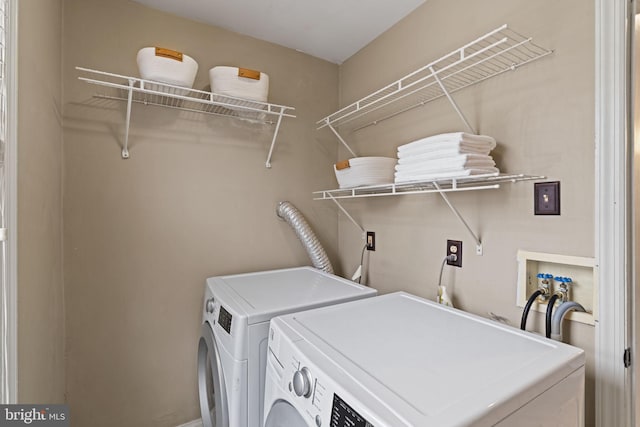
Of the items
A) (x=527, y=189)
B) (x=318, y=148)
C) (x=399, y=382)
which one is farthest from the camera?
(x=318, y=148)

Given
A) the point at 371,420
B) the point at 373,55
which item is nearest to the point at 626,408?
the point at 371,420

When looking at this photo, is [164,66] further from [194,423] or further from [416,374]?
[194,423]

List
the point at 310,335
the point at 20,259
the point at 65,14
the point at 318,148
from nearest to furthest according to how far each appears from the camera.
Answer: the point at 20,259 < the point at 310,335 < the point at 65,14 < the point at 318,148

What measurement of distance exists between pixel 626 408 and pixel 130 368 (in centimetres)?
200

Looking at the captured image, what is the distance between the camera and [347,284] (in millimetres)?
1530

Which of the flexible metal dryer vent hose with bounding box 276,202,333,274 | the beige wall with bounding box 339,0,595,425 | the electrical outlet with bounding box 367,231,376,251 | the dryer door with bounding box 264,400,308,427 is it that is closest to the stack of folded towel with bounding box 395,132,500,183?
the beige wall with bounding box 339,0,595,425

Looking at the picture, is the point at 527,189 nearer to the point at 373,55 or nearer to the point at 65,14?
the point at 373,55

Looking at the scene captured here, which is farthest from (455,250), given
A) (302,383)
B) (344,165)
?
(302,383)

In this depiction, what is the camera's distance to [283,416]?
0.85 meters

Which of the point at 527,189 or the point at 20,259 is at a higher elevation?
the point at 527,189

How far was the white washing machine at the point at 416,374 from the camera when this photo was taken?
60 centimetres

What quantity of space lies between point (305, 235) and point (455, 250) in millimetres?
859

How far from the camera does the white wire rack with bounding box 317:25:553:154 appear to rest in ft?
3.54

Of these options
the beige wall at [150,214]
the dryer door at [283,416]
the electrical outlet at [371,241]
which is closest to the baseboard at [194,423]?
the beige wall at [150,214]
